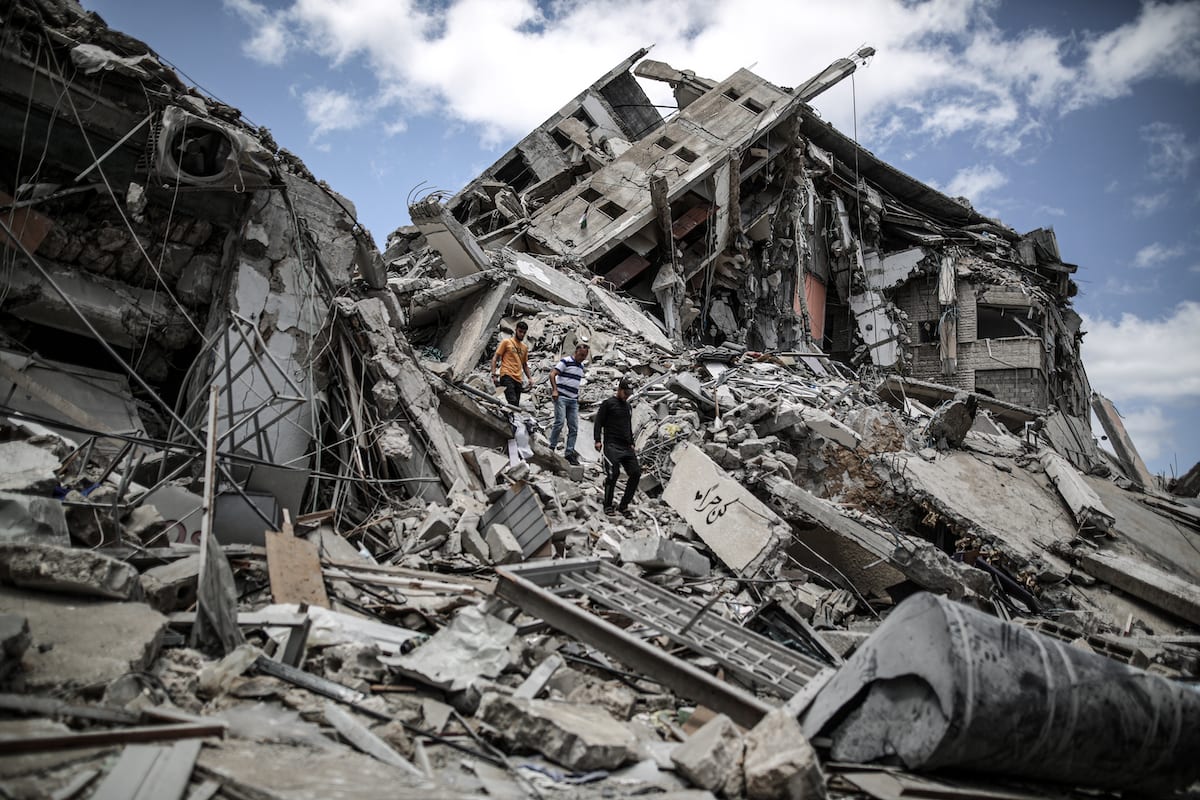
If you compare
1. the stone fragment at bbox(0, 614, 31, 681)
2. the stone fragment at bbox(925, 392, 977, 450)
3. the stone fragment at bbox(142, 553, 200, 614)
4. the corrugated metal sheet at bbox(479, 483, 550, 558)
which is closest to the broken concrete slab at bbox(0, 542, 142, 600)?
the stone fragment at bbox(142, 553, 200, 614)

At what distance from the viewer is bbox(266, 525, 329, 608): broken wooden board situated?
412 centimetres

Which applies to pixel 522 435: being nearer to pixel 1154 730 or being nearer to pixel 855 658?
pixel 855 658

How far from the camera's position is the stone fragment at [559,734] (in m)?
2.93

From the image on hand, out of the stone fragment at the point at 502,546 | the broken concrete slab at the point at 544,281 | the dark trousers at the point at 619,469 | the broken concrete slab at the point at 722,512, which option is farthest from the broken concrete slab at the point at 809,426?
the broken concrete slab at the point at 544,281

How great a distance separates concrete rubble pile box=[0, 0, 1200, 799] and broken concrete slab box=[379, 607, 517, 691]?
0.08 ft

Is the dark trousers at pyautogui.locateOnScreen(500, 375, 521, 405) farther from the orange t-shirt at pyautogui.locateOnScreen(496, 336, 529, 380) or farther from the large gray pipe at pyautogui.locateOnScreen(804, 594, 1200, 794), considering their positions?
the large gray pipe at pyautogui.locateOnScreen(804, 594, 1200, 794)

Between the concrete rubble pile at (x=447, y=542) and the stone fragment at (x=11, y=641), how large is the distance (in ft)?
0.05

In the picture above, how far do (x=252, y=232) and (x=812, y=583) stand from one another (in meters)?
6.28

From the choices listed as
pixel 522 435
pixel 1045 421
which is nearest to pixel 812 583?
pixel 522 435

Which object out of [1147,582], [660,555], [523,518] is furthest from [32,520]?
[1147,582]

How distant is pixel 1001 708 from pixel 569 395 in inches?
217

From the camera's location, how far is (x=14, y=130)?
18.1 feet

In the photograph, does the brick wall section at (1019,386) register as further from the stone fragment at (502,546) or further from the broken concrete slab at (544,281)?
the stone fragment at (502,546)

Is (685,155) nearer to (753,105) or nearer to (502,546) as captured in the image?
(753,105)
